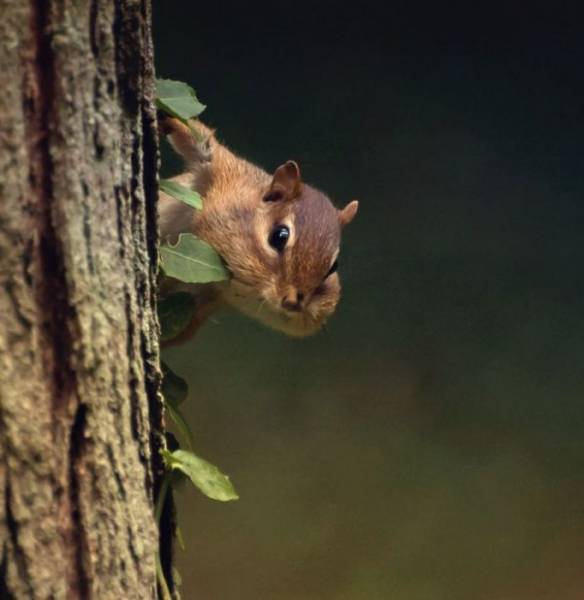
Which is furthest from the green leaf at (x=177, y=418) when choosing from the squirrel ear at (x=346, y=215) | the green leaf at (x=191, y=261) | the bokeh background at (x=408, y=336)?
the bokeh background at (x=408, y=336)

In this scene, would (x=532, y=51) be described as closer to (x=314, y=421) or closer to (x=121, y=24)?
(x=314, y=421)

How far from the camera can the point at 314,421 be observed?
189 centimetres

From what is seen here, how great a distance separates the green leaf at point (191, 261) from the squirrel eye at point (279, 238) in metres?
0.16

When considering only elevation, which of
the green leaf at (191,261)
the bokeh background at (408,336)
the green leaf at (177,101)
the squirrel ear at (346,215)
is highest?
the green leaf at (177,101)

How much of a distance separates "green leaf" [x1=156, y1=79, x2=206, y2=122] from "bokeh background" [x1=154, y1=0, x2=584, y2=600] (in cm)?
84

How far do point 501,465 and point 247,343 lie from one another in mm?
579

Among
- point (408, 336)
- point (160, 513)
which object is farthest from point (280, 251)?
→ point (408, 336)

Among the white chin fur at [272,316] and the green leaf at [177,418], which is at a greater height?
the white chin fur at [272,316]

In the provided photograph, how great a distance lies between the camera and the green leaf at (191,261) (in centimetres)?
91

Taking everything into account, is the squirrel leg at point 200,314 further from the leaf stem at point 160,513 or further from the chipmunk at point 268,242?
the leaf stem at point 160,513

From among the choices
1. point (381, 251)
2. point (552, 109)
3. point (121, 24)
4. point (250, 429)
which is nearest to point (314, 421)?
point (250, 429)

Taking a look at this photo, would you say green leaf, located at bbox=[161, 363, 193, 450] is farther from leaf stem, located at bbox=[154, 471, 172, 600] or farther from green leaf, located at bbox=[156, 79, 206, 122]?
green leaf, located at bbox=[156, 79, 206, 122]

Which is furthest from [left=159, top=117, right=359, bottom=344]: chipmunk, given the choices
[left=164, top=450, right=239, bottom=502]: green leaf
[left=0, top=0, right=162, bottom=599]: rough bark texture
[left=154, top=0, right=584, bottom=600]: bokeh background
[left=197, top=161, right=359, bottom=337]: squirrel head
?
[left=154, top=0, right=584, bottom=600]: bokeh background

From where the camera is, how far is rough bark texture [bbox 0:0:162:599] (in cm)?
62
